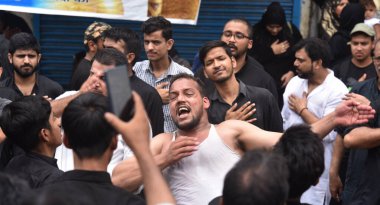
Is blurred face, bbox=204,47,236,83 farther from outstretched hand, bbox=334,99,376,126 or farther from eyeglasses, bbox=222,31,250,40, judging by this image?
outstretched hand, bbox=334,99,376,126

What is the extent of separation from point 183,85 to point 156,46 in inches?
82.1

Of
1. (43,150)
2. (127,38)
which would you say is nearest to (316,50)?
Result: (127,38)

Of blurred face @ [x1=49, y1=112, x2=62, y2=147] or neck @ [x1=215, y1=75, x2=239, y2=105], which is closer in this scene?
blurred face @ [x1=49, y1=112, x2=62, y2=147]

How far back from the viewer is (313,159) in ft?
12.8

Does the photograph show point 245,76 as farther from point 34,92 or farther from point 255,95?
point 34,92

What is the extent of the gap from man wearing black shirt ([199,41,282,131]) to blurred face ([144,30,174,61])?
795 millimetres

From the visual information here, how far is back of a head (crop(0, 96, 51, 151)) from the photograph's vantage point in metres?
4.71

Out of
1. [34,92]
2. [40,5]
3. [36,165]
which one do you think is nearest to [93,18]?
[40,5]

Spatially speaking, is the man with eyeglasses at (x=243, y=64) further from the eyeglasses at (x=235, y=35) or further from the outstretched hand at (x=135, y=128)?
the outstretched hand at (x=135, y=128)

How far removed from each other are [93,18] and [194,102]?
4257 mm

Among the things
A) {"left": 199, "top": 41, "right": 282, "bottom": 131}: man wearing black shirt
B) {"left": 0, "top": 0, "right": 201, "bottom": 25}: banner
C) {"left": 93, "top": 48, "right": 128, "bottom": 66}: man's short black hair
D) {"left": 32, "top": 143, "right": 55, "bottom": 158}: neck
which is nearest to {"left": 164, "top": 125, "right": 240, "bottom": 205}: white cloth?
{"left": 32, "top": 143, "right": 55, "bottom": 158}: neck

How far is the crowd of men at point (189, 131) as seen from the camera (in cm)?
→ 314

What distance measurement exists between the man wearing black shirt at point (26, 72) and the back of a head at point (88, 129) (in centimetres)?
328

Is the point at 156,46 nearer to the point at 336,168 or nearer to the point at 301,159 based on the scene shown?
the point at 336,168
